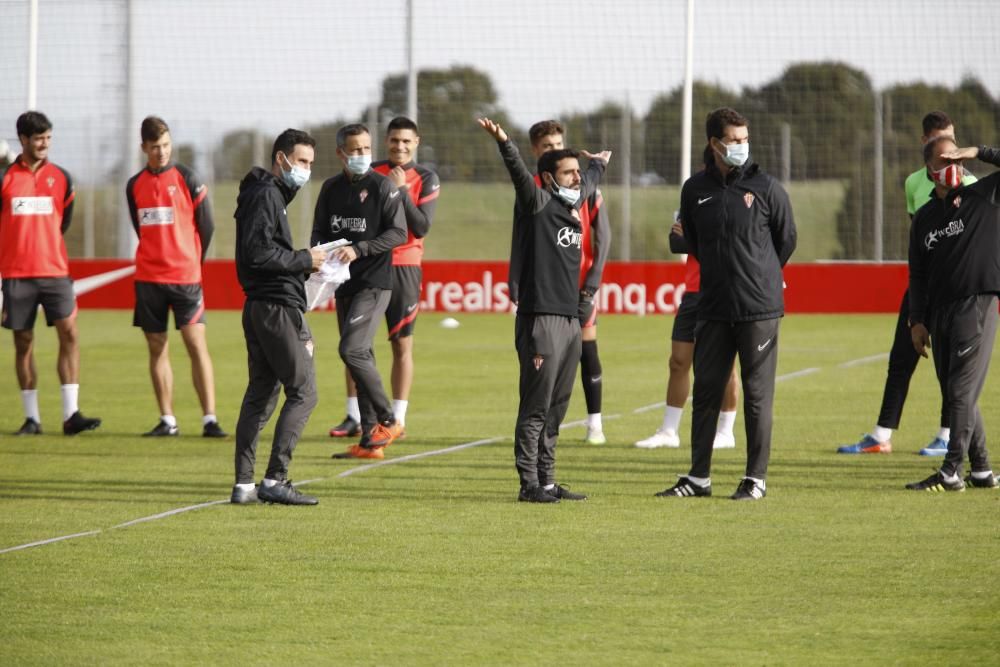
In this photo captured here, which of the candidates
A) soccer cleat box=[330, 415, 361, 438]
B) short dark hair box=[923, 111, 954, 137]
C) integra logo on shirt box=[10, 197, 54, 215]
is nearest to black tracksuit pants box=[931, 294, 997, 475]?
short dark hair box=[923, 111, 954, 137]

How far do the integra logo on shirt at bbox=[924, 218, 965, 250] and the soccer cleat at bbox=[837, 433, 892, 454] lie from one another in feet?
6.51

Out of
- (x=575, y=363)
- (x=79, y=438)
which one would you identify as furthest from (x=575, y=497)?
(x=79, y=438)

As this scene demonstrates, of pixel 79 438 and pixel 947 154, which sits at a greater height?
pixel 947 154

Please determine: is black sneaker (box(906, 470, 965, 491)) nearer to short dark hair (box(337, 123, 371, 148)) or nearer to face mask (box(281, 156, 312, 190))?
face mask (box(281, 156, 312, 190))

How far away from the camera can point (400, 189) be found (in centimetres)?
1081

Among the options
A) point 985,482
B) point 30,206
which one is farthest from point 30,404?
point 985,482

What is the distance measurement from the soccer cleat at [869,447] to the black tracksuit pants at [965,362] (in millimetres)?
1599

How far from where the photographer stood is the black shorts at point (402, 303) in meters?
11.6

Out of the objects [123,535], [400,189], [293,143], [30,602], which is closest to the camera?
[30,602]

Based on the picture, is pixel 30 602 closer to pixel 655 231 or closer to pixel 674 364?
pixel 674 364

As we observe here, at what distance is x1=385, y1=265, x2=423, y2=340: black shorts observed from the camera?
1161 cm

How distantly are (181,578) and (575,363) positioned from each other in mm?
2956

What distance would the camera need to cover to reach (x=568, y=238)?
8805mm

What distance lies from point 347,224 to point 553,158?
2.53 metres
